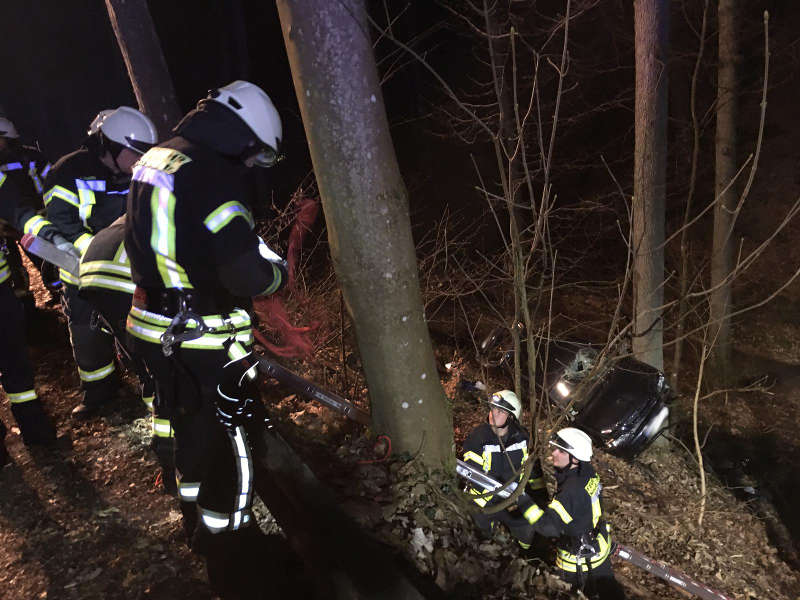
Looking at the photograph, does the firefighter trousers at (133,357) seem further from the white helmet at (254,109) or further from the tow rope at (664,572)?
the tow rope at (664,572)

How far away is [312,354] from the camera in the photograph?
254 inches

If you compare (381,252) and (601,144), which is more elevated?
(381,252)

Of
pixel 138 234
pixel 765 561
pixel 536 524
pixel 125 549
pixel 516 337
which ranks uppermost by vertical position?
pixel 138 234

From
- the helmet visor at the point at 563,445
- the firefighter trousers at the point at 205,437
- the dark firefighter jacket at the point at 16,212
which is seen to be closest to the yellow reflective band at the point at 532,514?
the helmet visor at the point at 563,445

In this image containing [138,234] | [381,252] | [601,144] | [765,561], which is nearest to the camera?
[138,234]

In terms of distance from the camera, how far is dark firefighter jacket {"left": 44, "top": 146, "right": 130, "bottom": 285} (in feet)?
11.3

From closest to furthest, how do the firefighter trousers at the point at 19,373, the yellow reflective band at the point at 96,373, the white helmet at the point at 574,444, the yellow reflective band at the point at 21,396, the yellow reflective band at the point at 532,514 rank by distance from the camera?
the firefighter trousers at the point at 19,373
the yellow reflective band at the point at 21,396
the yellow reflective band at the point at 532,514
the white helmet at the point at 574,444
the yellow reflective band at the point at 96,373

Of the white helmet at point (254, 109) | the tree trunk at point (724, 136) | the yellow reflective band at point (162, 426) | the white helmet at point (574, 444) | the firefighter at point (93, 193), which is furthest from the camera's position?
the tree trunk at point (724, 136)

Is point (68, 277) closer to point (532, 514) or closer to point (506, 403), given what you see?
point (506, 403)

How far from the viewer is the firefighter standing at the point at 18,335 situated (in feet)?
11.5

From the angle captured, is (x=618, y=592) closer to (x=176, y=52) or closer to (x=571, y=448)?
(x=571, y=448)

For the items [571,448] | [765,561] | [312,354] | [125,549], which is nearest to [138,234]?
[125,549]

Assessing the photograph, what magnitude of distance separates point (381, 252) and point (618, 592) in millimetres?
3494

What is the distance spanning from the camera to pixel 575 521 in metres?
3.86
